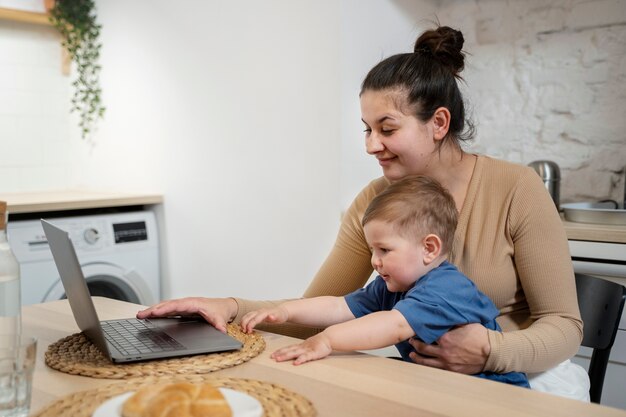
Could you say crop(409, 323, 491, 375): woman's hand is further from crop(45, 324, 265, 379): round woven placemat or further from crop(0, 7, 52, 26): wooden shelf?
crop(0, 7, 52, 26): wooden shelf

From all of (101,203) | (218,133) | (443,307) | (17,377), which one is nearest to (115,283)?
(101,203)

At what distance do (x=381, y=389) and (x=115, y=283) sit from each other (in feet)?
8.40

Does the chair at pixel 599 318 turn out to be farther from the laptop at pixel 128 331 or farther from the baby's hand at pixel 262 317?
the laptop at pixel 128 331

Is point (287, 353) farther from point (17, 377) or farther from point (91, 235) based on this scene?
point (91, 235)

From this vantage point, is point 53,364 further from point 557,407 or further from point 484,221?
point 484,221

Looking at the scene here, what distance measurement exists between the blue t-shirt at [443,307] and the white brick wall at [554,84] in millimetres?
1533

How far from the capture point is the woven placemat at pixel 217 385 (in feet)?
2.95

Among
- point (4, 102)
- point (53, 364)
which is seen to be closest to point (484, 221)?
point (53, 364)

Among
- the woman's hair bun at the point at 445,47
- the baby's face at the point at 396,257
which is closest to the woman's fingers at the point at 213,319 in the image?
the baby's face at the point at 396,257

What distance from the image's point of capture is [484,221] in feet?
5.19

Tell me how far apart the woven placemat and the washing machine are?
217 centimetres

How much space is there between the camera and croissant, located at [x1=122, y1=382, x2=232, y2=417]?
0.81m

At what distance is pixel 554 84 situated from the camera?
2787 millimetres

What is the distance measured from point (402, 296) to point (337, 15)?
155 cm
